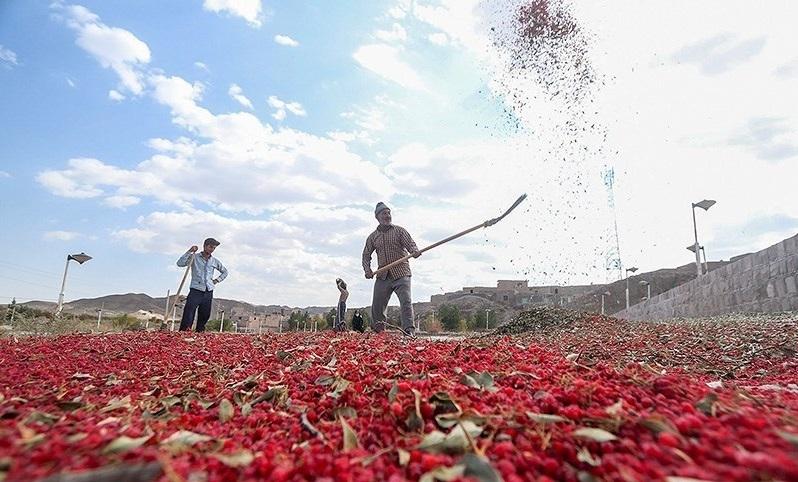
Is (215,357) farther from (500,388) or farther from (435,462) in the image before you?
(435,462)

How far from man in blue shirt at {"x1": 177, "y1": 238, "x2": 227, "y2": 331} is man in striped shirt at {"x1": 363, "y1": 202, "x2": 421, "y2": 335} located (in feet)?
9.45

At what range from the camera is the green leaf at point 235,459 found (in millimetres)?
1261

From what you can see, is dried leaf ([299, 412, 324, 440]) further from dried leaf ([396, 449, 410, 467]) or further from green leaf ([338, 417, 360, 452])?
dried leaf ([396, 449, 410, 467])

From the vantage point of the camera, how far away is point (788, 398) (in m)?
2.10

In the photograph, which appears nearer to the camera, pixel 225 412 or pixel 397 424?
pixel 397 424

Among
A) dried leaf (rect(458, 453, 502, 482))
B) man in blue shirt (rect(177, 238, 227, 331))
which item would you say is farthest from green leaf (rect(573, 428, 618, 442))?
man in blue shirt (rect(177, 238, 227, 331))

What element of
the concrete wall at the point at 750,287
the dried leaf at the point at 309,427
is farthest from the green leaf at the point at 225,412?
the concrete wall at the point at 750,287

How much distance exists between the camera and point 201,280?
8367 mm

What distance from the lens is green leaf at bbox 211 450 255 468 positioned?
4.14 ft

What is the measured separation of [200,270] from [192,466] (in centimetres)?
773

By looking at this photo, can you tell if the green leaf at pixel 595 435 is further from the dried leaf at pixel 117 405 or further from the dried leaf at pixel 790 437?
the dried leaf at pixel 117 405

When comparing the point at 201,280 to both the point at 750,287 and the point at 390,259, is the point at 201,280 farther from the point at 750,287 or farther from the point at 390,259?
the point at 750,287

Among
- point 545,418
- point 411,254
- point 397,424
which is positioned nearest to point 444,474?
point 545,418

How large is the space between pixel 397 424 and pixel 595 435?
742 mm
